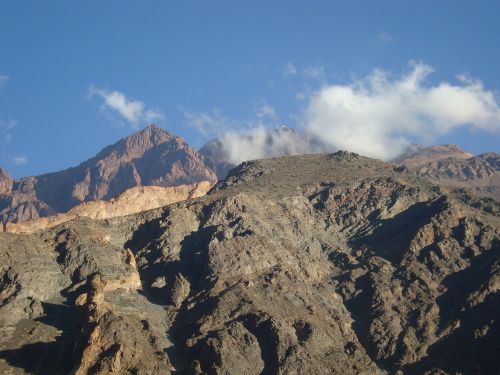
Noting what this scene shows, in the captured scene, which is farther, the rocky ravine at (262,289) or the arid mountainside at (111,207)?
the arid mountainside at (111,207)

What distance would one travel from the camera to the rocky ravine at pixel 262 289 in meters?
112

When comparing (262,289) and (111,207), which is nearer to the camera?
(262,289)

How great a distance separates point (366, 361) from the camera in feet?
→ 380

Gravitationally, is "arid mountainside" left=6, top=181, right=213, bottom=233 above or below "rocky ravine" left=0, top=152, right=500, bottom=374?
above

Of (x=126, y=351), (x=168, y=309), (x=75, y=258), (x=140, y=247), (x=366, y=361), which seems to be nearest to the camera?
(x=126, y=351)

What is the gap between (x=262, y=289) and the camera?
130 m

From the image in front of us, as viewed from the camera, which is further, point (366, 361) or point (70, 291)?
point (70, 291)

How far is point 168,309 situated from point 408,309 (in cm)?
3584

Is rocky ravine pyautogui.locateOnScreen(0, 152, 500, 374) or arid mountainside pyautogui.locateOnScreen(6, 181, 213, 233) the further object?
arid mountainside pyautogui.locateOnScreen(6, 181, 213, 233)

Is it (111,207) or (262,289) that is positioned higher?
(111,207)

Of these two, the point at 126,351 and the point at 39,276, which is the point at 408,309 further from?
the point at 39,276

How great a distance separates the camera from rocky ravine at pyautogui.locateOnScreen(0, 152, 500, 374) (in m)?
112

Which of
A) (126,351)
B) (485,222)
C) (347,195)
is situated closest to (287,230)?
(347,195)

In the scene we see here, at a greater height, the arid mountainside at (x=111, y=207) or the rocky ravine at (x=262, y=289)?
the arid mountainside at (x=111, y=207)
